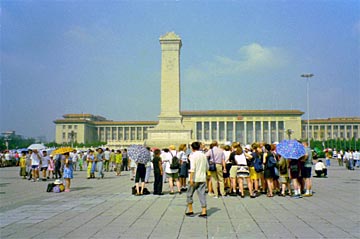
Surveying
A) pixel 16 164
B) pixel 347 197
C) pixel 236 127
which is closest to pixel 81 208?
pixel 347 197

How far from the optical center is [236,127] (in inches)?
3856

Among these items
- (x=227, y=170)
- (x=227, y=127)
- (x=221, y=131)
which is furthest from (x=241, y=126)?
(x=227, y=170)

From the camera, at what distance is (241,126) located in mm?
97938

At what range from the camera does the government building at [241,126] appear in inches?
3691

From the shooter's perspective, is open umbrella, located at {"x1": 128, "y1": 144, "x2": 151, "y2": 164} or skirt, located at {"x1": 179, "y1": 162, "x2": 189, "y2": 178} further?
skirt, located at {"x1": 179, "y1": 162, "x2": 189, "y2": 178}

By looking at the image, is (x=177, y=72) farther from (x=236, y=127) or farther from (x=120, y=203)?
(x=236, y=127)

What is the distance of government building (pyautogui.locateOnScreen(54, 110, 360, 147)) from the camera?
9375 centimetres

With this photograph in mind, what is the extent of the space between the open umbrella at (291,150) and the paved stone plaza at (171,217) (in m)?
1.20

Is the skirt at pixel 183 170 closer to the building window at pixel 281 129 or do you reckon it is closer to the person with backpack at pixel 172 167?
the person with backpack at pixel 172 167

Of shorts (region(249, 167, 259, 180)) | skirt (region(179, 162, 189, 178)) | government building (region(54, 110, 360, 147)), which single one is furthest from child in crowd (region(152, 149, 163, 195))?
government building (region(54, 110, 360, 147))

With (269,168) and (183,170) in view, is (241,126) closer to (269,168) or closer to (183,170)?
(183,170)

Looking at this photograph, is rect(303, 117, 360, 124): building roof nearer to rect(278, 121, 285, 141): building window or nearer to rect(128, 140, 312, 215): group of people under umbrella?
rect(278, 121, 285, 141): building window

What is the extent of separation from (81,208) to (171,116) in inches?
1304

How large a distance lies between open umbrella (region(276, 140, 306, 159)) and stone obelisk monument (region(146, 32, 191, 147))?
1198 inches
